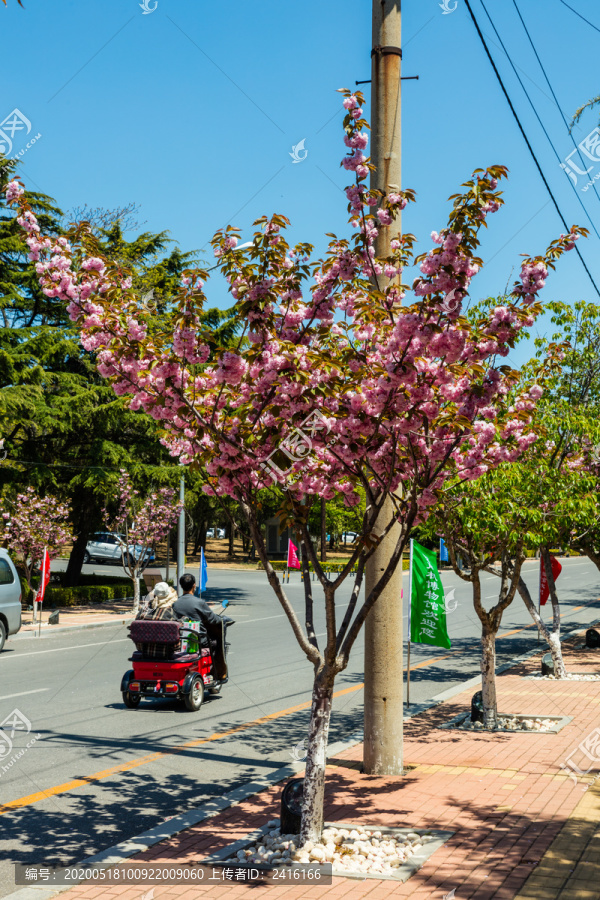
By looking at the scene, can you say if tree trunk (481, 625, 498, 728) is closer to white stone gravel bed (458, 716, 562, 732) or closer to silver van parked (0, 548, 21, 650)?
white stone gravel bed (458, 716, 562, 732)

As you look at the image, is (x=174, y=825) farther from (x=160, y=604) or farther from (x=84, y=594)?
(x=84, y=594)

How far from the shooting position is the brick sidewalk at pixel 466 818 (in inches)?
203

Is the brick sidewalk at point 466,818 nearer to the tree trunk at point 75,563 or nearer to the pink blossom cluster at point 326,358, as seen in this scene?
the pink blossom cluster at point 326,358

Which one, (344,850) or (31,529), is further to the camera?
(31,529)

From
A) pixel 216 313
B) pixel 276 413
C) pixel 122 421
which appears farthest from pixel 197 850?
pixel 216 313

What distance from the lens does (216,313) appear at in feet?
98.2

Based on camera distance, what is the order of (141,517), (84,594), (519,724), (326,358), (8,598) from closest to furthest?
(326,358) → (519,724) → (8,598) → (141,517) → (84,594)

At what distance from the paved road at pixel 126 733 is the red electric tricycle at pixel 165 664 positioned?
0.92 ft

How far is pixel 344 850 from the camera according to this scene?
5.80 m

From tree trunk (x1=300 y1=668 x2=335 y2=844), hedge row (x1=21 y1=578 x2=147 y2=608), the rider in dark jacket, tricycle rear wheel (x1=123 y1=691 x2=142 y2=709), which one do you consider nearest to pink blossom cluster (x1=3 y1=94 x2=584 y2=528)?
tree trunk (x1=300 y1=668 x2=335 y2=844)

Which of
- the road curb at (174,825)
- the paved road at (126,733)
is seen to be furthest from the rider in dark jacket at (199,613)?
the road curb at (174,825)

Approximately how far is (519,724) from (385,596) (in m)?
3.61

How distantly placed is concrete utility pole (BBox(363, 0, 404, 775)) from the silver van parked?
35.6ft

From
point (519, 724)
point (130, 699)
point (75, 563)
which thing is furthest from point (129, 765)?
point (75, 563)
